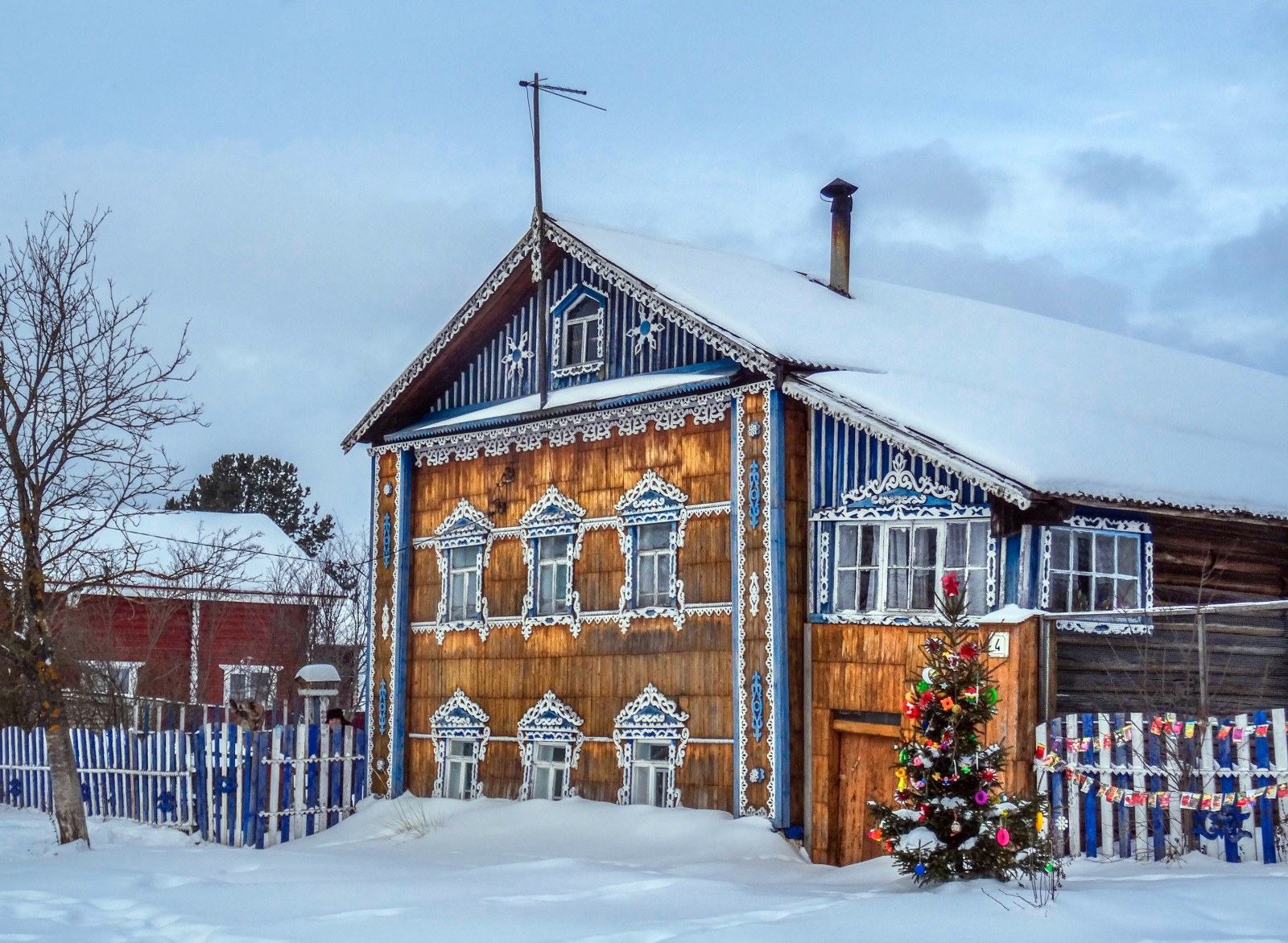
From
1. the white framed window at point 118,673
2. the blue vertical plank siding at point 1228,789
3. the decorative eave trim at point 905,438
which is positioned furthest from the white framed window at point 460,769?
the blue vertical plank siding at point 1228,789

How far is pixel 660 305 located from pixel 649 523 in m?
2.66

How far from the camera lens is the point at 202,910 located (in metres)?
12.3

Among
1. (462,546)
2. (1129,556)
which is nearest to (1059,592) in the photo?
(1129,556)

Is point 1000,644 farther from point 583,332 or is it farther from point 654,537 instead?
point 583,332

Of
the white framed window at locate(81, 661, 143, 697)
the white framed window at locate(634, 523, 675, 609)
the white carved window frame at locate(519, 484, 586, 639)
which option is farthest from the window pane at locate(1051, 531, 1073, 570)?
the white framed window at locate(81, 661, 143, 697)

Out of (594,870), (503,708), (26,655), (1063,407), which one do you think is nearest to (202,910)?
(594,870)

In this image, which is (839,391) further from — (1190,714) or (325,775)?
(325,775)

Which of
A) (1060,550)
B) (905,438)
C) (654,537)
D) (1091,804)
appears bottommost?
(1091,804)

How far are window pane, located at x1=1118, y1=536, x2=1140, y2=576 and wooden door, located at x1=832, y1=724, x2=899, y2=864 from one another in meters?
3.05

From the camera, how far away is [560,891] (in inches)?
516

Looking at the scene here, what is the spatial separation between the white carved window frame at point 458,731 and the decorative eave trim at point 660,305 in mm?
6048

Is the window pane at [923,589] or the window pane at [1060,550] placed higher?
the window pane at [1060,550]

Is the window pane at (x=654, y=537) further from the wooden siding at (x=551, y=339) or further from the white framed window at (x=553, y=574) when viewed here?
the wooden siding at (x=551, y=339)

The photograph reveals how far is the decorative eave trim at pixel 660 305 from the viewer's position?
16.9 m
